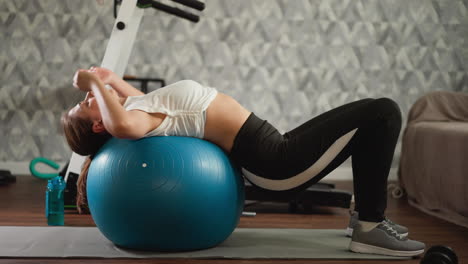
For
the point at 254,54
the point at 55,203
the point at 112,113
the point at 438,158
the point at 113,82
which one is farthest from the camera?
the point at 254,54

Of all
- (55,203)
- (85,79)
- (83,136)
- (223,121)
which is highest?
(85,79)

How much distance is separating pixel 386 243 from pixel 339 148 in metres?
0.39

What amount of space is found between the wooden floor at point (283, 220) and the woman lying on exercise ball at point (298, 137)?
0.20 m

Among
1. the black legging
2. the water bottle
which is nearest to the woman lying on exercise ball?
the black legging

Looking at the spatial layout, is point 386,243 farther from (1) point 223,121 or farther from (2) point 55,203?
(2) point 55,203

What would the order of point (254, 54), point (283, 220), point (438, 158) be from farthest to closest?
1. point (254, 54)
2. point (438, 158)
3. point (283, 220)

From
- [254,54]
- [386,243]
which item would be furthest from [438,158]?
[254,54]

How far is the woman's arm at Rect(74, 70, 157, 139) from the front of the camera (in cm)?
181

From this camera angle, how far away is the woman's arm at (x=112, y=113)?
1810 mm

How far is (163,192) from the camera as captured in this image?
1.86 meters

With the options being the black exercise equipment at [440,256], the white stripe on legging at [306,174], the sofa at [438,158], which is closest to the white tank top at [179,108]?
the white stripe on legging at [306,174]

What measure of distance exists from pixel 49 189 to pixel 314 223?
1.31 metres

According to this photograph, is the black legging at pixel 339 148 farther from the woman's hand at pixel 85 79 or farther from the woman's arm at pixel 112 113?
the woman's hand at pixel 85 79

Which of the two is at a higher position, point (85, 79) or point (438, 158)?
point (85, 79)
